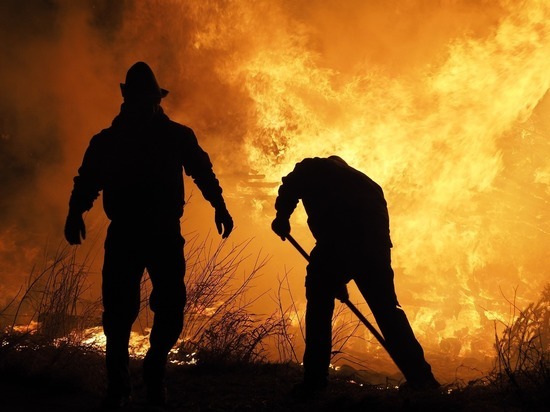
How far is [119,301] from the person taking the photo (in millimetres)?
2584

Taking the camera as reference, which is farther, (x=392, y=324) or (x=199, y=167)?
(x=199, y=167)

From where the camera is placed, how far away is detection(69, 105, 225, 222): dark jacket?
8.75 feet

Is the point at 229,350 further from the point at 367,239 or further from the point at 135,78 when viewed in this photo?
the point at 135,78

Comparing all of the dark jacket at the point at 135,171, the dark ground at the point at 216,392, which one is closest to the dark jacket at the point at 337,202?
the dark jacket at the point at 135,171

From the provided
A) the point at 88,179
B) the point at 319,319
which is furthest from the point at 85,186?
the point at 319,319

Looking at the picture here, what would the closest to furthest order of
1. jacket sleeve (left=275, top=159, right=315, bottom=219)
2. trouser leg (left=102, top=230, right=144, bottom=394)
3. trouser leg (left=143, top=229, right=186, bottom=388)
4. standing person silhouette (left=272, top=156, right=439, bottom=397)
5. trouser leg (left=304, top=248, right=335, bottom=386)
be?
1. trouser leg (left=102, top=230, right=144, bottom=394)
2. trouser leg (left=143, top=229, right=186, bottom=388)
3. standing person silhouette (left=272, top=156, right=439, bottom=397)
4. trouser leg (left=304, top=248, right=335, bottom=386)
5. jacket sleeve (left=275, top=159, right=315, bottom=219)

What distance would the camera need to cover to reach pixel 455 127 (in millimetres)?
11086

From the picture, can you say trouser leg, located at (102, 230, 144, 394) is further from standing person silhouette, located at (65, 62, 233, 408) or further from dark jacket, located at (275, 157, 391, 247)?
dark jacket, located at (275, 157, 391, 247)

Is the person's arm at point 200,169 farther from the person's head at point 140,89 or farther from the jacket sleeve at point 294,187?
the jacket sleeve at point 294,187

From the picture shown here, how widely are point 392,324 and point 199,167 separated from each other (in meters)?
1.97

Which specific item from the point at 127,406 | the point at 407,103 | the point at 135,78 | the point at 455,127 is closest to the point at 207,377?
the point at 127,406

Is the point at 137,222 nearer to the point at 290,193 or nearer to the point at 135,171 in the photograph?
the point at 135,171

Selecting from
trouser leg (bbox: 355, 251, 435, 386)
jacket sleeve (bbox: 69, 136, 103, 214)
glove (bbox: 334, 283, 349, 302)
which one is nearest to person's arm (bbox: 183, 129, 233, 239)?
jacket sleeve (bbox: 69, 136, 103, 214)

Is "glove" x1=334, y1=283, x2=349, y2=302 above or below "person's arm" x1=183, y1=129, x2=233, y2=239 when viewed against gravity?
below
